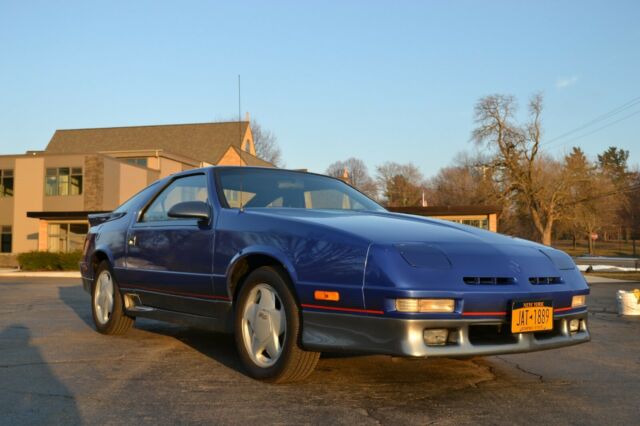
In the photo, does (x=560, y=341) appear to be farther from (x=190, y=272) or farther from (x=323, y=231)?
(x=190, y=272)

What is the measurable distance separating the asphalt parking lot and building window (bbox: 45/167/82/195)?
31.4m

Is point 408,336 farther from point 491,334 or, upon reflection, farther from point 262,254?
point 262,254

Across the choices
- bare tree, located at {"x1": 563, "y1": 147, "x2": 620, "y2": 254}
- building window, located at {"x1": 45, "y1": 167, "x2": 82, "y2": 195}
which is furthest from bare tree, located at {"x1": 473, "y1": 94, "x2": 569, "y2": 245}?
building window, located at {"x1": 45, "y1": 167, "x2": 82, "y2": 195}

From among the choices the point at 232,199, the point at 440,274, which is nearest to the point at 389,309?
the point at 440,274

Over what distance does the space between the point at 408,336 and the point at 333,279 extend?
577 millimetres

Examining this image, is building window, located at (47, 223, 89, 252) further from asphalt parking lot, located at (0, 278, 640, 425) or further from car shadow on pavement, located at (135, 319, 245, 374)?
asphalt parking lot, located at (0, 278, 640, 425)

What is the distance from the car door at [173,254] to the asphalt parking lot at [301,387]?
0.49 metres

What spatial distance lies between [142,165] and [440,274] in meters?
37.9

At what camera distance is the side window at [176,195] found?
5387mm

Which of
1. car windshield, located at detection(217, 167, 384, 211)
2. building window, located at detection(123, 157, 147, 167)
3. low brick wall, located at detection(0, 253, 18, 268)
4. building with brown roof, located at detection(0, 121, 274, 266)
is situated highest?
building window, located at detection(123, 157, 147, 167)

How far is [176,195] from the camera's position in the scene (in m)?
5.78

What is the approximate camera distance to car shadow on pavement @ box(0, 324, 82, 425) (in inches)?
132

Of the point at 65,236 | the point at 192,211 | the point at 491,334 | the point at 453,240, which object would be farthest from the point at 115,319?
the point at 65,236

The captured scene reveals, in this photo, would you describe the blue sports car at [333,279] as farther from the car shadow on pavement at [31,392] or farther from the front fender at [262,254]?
the car shadow on pavement at [31,392]
